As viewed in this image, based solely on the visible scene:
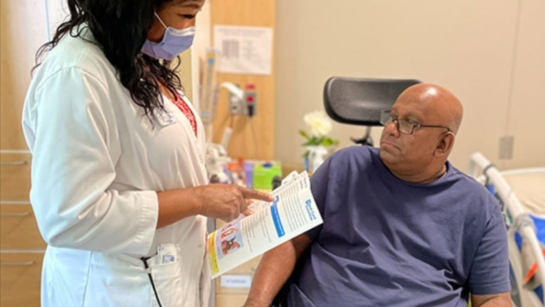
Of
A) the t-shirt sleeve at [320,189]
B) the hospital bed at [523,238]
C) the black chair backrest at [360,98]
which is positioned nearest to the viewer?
the t-shirt sleeve at [320,189]

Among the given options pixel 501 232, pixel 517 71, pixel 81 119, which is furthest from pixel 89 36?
pixel 517 71

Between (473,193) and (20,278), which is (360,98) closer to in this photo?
(473,193)

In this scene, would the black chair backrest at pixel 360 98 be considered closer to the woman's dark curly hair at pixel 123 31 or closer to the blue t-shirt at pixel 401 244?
the blue t-shirt at pixel 401 244

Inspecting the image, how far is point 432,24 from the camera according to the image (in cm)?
300

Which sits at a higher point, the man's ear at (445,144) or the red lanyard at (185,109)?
the red lanyard at (185,109)

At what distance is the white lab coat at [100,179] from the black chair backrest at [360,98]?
991 millimetres

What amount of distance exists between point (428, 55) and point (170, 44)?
7.82 ft

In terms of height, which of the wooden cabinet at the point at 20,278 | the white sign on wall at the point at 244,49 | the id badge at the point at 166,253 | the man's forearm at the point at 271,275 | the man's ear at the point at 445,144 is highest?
the white sign on wall at the point at 244,49

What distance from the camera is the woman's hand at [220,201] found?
1.04 meters

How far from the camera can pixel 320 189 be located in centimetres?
156

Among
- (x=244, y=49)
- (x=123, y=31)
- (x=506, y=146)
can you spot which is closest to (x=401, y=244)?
(x=123, y=31)

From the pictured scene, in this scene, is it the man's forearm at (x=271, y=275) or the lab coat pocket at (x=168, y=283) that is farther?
the man's forearm at (x=271, y=275)

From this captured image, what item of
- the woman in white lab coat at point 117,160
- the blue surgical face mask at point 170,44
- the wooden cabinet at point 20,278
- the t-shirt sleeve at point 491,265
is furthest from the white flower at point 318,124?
the blue surgical face mask at point 170,44

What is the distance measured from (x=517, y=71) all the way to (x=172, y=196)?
2.81 metres
